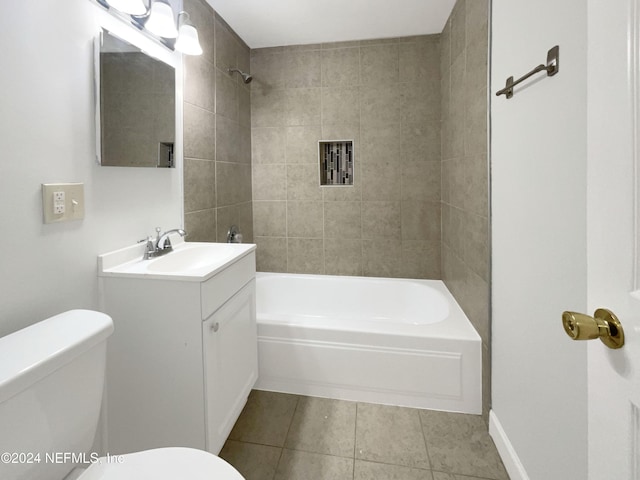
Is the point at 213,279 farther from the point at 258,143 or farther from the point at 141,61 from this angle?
the point at 258,143

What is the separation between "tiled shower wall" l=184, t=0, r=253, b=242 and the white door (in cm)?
181

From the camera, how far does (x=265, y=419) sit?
171cm

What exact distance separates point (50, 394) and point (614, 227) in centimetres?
116

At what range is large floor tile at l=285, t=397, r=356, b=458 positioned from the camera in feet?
4.99

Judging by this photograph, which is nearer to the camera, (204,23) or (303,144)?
(204,23)

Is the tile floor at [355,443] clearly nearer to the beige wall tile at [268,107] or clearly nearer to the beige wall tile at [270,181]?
the beige wall tile at [270,181]

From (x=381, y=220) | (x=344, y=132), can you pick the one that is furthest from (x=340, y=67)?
(x=381, y=220)

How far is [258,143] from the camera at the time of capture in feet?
9.15

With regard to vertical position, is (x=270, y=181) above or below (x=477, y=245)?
above

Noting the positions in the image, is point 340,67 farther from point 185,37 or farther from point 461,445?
point 461,445

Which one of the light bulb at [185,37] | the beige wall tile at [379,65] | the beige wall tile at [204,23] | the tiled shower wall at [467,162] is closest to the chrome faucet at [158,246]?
the light bulb at [185,37]

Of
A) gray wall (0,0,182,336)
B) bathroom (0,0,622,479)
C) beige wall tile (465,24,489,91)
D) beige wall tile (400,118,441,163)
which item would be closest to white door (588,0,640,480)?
bathroom (0,0,622,479)

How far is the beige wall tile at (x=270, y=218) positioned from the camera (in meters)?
2.82

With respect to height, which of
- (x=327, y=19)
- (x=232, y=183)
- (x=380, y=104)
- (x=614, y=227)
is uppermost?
(x=327, y=19)
